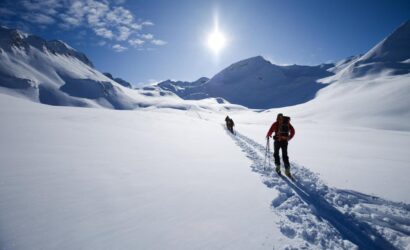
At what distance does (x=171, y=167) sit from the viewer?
28.5ft

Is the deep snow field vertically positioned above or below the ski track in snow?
above

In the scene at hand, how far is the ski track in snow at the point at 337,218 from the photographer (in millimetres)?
4547

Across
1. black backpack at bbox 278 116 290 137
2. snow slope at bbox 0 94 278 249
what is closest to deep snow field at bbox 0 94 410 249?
snow slope at bbox 0 94 278 249

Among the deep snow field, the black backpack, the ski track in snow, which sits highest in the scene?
the black backpack

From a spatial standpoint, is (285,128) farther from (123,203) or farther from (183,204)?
(123,203)

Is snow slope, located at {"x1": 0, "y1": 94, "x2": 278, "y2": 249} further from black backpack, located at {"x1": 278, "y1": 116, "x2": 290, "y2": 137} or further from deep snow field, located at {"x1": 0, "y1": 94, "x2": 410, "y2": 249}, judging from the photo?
black backpack, located at {"x1": 278, "y1": 116, "x2": 290, "y2": 137}

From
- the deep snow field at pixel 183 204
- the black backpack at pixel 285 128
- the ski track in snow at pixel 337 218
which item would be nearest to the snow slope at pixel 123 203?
the deep snow field at pixel 183 204

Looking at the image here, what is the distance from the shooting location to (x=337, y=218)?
560 cm

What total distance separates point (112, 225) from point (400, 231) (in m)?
5.60

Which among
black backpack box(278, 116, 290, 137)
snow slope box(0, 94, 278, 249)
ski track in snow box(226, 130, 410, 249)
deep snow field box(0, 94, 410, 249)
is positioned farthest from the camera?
black backpack box(278, 116, 290, 137)

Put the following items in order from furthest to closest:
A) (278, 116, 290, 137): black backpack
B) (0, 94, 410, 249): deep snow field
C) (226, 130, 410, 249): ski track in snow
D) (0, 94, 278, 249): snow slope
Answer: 1. (278, 116, 290, 137): black backpack
2. (226, 130, 410, 249): ski track in snow
3. (0, 94, 410, 249): deep snow field
4. (0, 94, 278, 249): snow slope

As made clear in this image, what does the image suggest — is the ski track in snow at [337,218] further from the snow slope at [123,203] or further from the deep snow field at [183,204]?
the snow slope at [123,203]

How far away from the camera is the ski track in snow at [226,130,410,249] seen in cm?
455

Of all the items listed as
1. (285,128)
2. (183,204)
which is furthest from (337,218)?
(285,128)
